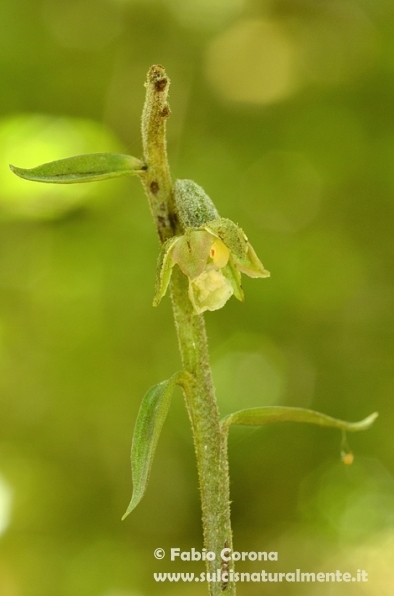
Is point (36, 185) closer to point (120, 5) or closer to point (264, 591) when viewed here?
point (120, 5)


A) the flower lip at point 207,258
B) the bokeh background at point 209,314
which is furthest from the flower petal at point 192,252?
the bokeh background at point 209,314

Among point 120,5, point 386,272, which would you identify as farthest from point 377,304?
point 120,5

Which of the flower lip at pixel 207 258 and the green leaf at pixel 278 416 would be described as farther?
the green leaf at pixel 278 416

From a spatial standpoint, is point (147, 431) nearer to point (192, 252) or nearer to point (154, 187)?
point (192, 252)

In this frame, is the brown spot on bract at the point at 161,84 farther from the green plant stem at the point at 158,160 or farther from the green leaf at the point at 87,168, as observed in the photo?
the green leaf at the point at 87,168

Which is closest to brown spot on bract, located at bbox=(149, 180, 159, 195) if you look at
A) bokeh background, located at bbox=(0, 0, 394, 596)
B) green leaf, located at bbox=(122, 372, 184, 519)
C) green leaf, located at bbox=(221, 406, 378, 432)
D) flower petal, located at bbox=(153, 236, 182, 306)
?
flower petal, located at bbox=(153, 236, 182, 306)
